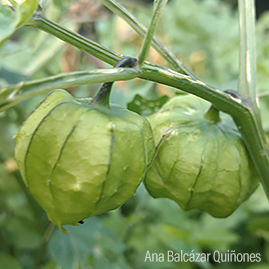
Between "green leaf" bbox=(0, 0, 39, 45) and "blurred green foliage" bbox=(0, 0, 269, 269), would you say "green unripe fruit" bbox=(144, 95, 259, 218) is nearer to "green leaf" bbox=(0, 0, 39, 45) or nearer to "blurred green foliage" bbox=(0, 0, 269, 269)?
"blurred green foliage" bbox=(0, 0, 269, 269)

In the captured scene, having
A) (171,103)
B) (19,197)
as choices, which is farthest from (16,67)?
(171,103)

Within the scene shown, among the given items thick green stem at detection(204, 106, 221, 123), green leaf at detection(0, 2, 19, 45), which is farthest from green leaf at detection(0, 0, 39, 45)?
thick green stem at detection(204, 106, 221, 123)

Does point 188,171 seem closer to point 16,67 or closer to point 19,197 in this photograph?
point 19,197

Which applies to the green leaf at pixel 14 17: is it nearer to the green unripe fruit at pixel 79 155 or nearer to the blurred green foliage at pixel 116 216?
the green unripe fruit at pixel 79 155

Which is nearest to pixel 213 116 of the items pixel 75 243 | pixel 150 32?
pixel 150 32

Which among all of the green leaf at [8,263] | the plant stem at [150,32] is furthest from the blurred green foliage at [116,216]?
the plant stem at [150,32]

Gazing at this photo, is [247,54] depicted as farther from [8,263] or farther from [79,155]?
[8,263]
